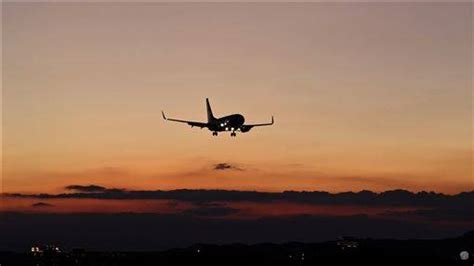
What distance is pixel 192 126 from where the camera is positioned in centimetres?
17312

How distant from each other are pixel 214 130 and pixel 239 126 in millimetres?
5657

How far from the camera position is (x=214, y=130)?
17075 centimetres

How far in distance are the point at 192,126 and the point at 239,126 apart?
10.8m

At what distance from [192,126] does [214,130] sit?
208 inches

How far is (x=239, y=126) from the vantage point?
168m
